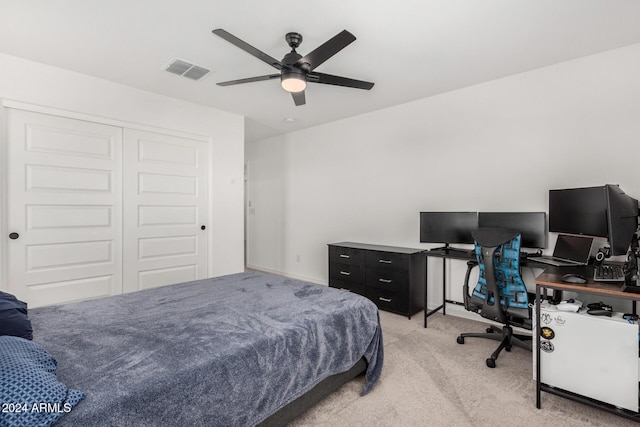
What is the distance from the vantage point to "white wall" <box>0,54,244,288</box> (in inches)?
114

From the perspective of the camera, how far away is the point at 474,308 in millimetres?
2730

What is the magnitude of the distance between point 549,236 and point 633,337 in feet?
4.55

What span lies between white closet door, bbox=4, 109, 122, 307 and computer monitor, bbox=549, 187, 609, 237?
4.41 metres

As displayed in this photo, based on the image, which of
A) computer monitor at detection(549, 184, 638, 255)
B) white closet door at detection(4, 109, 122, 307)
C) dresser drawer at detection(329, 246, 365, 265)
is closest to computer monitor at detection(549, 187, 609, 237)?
computer monitor at detection(549, 184, 638, 255)

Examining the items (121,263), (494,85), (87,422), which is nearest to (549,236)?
(494,85)

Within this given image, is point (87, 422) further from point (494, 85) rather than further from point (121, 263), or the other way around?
point (494, 85)

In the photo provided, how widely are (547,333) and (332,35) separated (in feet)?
8.53

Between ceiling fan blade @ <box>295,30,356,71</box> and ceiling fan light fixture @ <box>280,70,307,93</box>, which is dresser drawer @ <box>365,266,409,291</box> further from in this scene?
ceiling fan blade @ <box>295,30,356,71</box>

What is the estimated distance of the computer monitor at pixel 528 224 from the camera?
289 centimetres

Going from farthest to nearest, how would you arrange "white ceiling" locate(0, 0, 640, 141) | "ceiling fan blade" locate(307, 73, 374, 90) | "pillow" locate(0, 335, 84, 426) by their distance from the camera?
"ceiling fan blade" locate(307, 73, 374, 90) → "white ceiling" locate(0, 0, 640, 141) → "pillow" locate(0, 335, 84, 426)

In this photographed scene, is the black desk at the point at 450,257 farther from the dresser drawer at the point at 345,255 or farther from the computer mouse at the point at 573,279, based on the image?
the dresser drawer at the point at 345,255

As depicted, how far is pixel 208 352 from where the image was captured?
1.42m

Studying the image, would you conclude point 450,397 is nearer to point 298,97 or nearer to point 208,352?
point 208,352

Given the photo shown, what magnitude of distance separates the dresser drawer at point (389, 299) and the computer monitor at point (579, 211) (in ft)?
5.38
